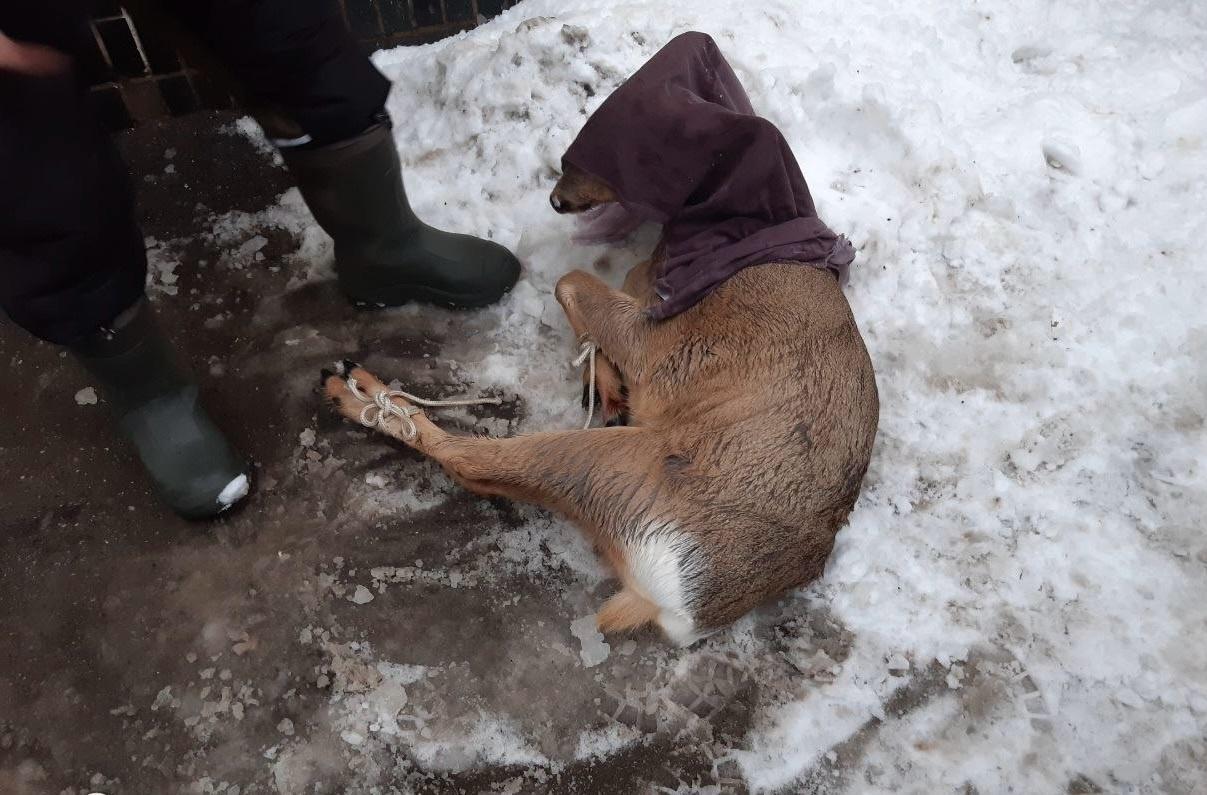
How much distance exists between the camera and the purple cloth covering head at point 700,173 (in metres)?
2.79

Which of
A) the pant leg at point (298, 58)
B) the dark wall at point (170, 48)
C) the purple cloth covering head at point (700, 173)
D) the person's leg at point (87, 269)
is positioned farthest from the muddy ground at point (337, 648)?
the dark wall at point (170, 48)

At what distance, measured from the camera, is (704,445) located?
2.59m

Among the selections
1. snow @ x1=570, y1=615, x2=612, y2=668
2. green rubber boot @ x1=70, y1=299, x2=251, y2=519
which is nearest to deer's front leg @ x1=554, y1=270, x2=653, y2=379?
snow @ x1=570, y1=615, x2=612, y2=668

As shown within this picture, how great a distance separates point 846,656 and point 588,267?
75.4 inches

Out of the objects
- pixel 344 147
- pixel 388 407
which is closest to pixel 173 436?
pixel 388 407

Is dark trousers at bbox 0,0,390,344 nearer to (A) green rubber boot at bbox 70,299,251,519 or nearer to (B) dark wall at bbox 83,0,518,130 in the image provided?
(A) green rubber boot at bbox 70,299,251,519

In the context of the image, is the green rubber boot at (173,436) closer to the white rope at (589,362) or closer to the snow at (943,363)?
the snow at (943,363)

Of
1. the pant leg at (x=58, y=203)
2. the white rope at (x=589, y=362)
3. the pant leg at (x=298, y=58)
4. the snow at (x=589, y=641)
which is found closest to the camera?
the pant leg at (x=58, y=203)

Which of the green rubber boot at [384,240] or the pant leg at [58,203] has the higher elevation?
the pant leg at [58,203]

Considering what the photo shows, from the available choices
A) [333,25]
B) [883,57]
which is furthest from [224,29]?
[883,57]

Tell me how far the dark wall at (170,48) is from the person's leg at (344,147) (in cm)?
115

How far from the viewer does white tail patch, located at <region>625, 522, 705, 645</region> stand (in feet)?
8.09

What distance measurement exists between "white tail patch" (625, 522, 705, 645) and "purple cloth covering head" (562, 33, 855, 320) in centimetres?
94

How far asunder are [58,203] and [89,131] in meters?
0.22
